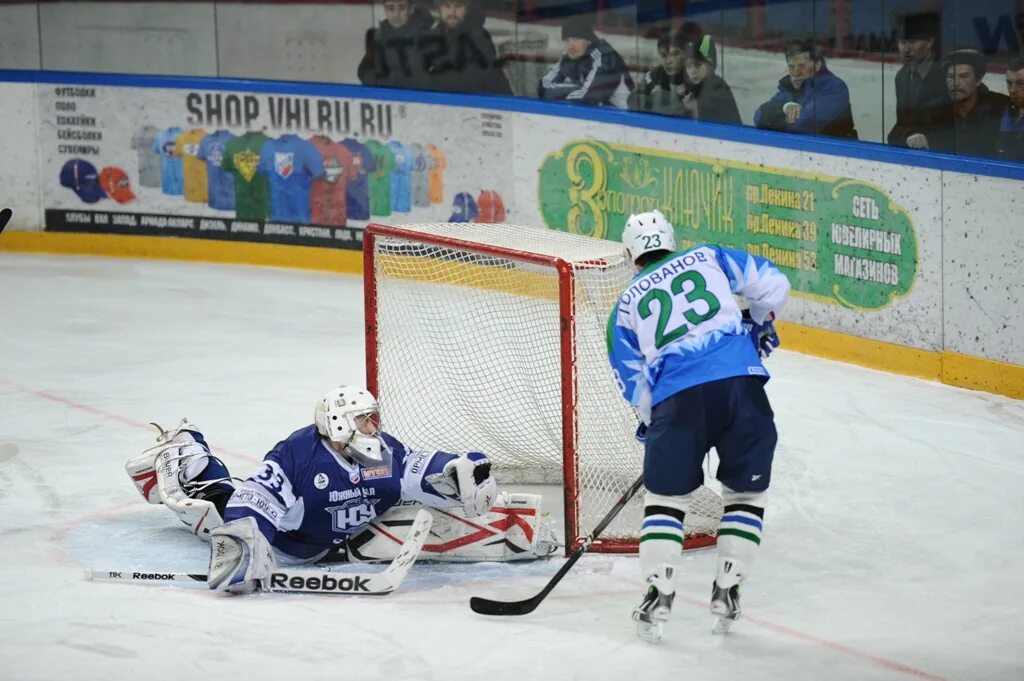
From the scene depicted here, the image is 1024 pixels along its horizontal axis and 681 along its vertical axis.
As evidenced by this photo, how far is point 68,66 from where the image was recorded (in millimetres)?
11320

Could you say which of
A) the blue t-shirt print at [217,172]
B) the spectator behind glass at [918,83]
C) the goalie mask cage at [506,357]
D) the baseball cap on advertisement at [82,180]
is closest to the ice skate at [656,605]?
the goalie mask cage at [506,357]

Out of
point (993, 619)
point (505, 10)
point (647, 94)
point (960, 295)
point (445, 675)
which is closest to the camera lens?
point (445, 675)

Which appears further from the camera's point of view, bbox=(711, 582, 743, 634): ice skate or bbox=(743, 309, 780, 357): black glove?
bbox=(743, 309, 780, 357): black glove

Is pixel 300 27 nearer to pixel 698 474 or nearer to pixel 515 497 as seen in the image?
pixel 515 497

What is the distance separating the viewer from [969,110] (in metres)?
7.32

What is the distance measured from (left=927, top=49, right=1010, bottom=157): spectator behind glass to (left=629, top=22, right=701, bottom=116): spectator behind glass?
162 cm

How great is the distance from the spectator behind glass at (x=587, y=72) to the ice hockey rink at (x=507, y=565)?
6.24 ft

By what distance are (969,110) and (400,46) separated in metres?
3.96

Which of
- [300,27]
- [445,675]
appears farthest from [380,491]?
[300,27]

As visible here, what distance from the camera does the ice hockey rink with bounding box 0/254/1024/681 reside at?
4.65 meters

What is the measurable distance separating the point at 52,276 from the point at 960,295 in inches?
219

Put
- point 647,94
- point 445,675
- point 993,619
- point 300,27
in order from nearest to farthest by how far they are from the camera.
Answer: point 445,675
point 993,619
point 647,94
point 300,27

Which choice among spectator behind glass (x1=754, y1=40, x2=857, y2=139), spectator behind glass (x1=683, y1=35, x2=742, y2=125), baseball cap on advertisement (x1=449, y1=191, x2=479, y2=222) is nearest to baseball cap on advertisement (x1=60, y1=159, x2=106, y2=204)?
baseball cap on advertisement (x1=449, y1=191, x2=479, y2=222)

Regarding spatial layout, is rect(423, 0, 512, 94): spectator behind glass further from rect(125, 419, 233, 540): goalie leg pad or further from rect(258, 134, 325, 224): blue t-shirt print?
rect(125, 419, 233, 540): goalie leg pad
